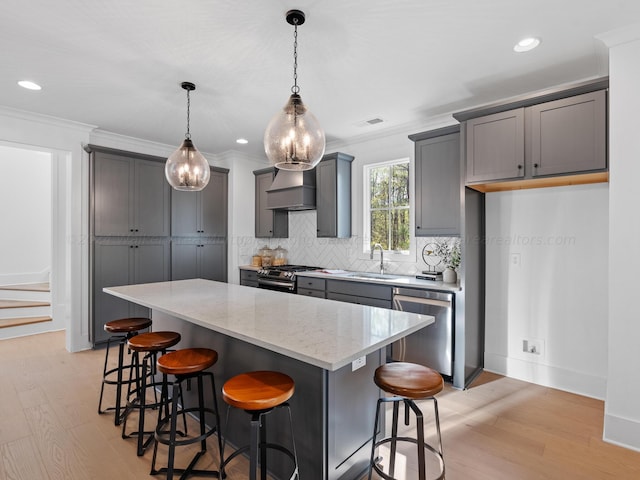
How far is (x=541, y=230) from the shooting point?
310cm

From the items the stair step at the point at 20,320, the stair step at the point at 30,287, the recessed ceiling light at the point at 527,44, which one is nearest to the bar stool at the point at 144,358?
the recessed ceiling light at the point at 527,44

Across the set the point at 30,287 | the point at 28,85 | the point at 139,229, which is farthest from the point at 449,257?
the point at 30,287

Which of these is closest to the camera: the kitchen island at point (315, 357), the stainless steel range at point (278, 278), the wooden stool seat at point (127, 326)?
the kitchen island at point (315, 357)

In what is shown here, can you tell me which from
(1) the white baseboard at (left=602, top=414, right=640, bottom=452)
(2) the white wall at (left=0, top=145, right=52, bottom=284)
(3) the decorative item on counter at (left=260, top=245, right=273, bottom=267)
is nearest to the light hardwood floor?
(1) the white baseboard at (left=602, top=414, right=640, bottom=452)

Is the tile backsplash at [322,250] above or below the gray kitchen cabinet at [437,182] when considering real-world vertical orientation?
below

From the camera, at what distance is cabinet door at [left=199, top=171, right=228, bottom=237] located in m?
5.13

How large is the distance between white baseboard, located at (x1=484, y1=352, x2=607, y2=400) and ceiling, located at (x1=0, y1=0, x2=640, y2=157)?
2.59 m

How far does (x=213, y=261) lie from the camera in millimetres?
5254

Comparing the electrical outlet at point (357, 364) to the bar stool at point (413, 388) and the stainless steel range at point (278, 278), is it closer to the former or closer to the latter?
the bar stool at point (413, 388)

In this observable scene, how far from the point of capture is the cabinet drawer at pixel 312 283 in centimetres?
402

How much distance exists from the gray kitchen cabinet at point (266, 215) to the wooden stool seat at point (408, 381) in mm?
3837

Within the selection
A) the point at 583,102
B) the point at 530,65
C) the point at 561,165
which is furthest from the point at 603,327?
the point at 530,65

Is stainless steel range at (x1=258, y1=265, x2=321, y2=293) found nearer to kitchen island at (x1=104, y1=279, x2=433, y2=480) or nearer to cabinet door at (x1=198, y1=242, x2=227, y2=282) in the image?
cabinet door at (x1=198, y1=242, x2=227, y2=282)

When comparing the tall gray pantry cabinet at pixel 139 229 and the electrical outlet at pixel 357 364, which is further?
the tall gray pantry cabinet at pixel 139 229
